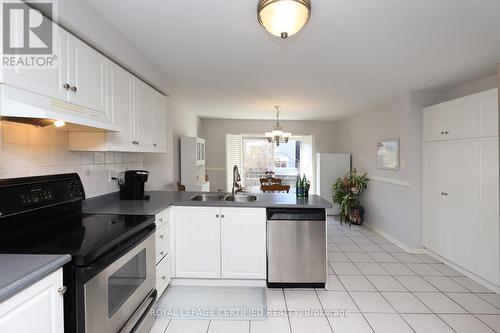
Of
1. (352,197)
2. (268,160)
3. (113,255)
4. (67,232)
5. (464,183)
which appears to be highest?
(268,160)

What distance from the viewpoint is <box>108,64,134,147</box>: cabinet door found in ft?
6.89

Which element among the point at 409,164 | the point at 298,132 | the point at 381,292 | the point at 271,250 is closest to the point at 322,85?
the point at 409,164

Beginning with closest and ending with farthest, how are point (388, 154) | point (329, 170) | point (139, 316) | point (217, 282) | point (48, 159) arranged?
point (139, 316), point (48, 159), point (217, 282), point (388, 154), point (329, 170)

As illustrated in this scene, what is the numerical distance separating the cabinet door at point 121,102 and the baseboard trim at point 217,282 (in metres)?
1.49

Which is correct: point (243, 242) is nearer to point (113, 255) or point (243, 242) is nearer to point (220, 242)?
point (220, 242)

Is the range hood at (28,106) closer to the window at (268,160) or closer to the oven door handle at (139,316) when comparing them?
the oven door handle at (139,316)

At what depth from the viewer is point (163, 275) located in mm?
2391

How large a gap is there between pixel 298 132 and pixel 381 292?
4716mm

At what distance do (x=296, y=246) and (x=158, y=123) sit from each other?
209 centimetres

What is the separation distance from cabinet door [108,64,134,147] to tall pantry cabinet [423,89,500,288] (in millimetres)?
3600

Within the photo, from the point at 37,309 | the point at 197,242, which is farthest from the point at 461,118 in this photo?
the point at 37,309

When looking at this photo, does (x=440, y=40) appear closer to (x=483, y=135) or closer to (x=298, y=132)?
(x=483, y=135)

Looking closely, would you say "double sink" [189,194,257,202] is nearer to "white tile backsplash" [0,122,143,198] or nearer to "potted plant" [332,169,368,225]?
"white tile backsplash" [0,122,143,198]

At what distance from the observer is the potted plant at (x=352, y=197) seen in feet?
16.5
